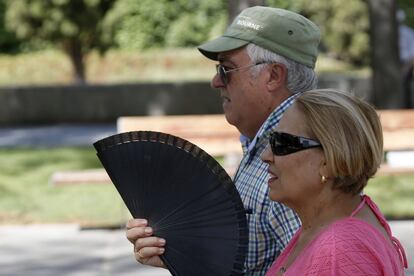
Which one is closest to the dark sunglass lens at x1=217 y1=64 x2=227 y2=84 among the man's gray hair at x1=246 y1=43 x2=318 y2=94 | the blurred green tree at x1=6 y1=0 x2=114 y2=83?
the man's gray hair at x1=246 y1=43 x2=318 y2=94

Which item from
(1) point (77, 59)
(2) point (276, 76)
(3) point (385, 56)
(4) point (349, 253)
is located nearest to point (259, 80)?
(2) point (276, 76)

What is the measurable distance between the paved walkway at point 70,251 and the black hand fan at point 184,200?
15.6ft

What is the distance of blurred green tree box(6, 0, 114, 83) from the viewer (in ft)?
74.6

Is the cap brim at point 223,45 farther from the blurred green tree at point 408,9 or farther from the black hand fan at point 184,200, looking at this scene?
the blurred green tree at point 408,9

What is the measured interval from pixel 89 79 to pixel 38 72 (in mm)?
1831

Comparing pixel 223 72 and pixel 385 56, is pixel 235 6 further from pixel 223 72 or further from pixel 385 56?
pixel 223 72

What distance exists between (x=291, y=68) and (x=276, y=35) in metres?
0.12

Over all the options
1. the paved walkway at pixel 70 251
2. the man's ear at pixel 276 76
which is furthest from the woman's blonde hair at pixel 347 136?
the paved walkway at pixel 70 251

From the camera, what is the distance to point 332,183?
2492mm

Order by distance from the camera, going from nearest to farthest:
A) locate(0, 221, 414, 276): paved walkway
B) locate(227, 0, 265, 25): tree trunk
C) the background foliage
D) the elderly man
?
the elderly man, locate(0, 221, 414, 276): paved walkway, locate(227, 0, 265, 25): tree trunk, the background foliage

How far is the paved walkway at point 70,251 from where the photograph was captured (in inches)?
308

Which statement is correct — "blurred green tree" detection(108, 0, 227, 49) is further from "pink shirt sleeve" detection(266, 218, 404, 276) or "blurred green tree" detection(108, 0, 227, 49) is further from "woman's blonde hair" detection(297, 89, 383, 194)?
"pink shirt sleeve" detection(266, 218, 404, 276)

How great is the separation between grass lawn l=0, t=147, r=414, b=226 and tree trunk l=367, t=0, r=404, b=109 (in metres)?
2.44

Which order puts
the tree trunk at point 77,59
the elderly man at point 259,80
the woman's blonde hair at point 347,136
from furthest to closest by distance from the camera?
the tree trunk at point 77,59 → the elderly man at point 259,80 → the woman's blonde hair at point 347,136
